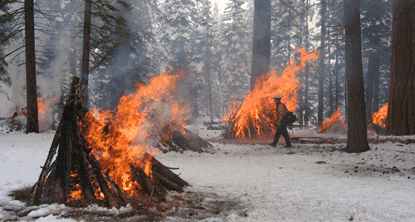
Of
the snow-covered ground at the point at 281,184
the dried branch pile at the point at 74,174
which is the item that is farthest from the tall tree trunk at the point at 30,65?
the dried branch pile at the point at 74,174

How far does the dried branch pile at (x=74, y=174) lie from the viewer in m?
4.11

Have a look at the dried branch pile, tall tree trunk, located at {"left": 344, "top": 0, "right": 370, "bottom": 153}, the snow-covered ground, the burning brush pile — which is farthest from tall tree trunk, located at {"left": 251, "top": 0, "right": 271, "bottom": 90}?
the dried branch pile

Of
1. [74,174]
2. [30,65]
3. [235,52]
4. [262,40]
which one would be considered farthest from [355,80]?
[235,52]

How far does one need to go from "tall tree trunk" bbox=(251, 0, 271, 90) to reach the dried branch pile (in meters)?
11.1

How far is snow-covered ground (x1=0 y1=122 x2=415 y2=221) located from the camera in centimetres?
380

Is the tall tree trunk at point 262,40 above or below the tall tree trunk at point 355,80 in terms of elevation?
above

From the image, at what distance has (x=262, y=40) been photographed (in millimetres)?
14523

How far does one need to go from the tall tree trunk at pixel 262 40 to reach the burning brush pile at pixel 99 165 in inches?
398

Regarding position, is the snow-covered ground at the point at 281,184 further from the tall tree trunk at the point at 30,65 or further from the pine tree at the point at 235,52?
the pine tree at the point at 235,52

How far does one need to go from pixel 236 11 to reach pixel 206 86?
37.1ft

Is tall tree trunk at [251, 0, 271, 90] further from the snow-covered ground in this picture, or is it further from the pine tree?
the pine tree

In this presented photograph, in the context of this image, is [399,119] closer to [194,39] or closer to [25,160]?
[25,160]

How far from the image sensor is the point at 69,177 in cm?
425

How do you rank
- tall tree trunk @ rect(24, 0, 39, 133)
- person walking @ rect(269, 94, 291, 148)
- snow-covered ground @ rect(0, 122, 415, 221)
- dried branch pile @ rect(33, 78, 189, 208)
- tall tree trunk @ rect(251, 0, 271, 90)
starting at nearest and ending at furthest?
snow-covered ground @ rect(0, 122, 415, 221) < dried branch pile @ rect(33, 78, 189, 208) < person walking @ rect(269, 94, 291, 148) < tall tree trunk @ rect(24, 0, 39, 133) < tall tree trunk @ rect(251, 0, 271, 90)
